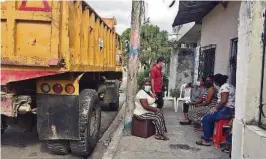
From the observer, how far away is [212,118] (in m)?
5.65

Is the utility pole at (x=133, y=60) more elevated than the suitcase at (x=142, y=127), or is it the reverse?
the utility pole at (x=133, y=60)

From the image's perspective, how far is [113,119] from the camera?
916 cm

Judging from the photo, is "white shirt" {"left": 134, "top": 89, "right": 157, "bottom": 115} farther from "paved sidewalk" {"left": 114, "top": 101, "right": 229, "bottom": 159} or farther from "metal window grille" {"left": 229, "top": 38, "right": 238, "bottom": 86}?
"metal window grille" {"left": 229, "top": 38, "right": 238, "bottom": 86}

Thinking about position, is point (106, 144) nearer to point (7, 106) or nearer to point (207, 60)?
point (7, 106)

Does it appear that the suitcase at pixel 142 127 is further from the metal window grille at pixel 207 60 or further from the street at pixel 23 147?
the metal window grille at pixel 207 60

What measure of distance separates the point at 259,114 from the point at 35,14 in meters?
3.02

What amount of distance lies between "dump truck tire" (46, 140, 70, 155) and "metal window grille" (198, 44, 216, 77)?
533 cm

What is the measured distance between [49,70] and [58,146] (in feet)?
4.38

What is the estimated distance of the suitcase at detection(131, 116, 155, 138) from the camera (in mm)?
5992

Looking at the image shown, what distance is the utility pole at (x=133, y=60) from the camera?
6.14m

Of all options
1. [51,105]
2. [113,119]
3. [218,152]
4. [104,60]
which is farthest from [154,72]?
[51,105]

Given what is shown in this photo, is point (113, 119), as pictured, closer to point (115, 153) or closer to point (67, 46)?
point (115, 153)

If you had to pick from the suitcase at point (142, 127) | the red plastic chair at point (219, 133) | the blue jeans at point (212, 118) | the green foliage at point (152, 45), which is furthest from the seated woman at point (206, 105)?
the green foliage at point (152, 45)

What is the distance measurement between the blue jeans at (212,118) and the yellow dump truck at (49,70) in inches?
76.1
